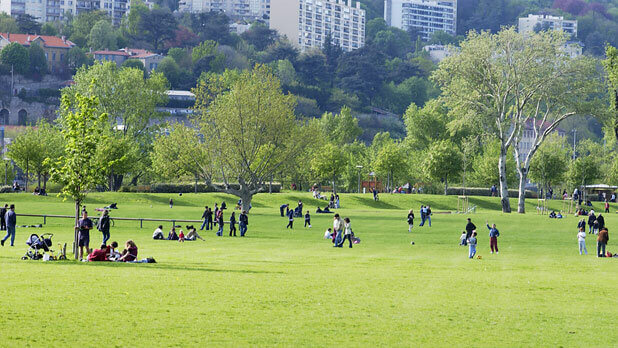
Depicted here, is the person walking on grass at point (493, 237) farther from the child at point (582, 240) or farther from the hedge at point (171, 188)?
the hedge at point (171, 188)

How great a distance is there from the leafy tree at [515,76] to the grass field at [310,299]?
3696 centimetres

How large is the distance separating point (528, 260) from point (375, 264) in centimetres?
777

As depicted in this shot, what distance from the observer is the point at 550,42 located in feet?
244

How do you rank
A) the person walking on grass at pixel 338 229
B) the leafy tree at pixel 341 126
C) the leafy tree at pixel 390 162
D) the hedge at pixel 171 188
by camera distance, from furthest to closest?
the leafy tree at pixel 341 126, the leafy tree at pixel 390 162, the hedge at pixel 171 188, the person walking on grass at pixel 338 229

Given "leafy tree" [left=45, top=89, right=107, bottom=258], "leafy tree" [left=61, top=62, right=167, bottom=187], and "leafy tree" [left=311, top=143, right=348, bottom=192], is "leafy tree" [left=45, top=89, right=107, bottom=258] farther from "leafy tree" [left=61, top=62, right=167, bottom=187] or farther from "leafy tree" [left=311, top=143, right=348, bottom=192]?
"leafy tree" [left=61, top=62, right=167, bottom=187]

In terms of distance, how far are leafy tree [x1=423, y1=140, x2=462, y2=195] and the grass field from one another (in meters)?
63.3

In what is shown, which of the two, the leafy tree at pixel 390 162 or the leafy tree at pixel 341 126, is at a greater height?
the leafy tree at pixel 341 126

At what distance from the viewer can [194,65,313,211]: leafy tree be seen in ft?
230

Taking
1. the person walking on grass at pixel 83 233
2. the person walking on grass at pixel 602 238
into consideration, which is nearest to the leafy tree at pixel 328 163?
the person walking on grass at pixel 602 238

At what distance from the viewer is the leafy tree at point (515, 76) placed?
73750mm

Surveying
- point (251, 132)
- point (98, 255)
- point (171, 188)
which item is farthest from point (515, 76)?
point (98, 255)

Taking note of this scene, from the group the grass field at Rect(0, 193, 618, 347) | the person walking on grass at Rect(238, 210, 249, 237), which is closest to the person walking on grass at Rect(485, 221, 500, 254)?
the grass field at Rect(0, 193, 618, 347)

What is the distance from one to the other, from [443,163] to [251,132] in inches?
1541

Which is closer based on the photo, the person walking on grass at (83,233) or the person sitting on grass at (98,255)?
the person sitting on grass at (98,255)
